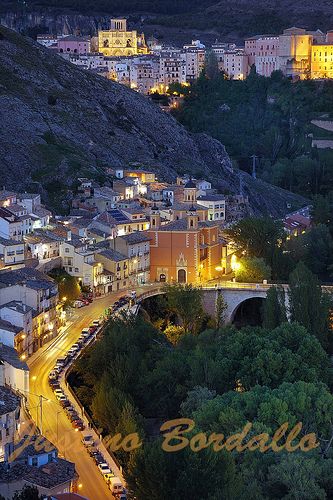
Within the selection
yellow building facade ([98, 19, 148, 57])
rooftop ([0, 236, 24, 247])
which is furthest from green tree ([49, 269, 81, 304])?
yellow building facade ([98, 19, 148, 57])

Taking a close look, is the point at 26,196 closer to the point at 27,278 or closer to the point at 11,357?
the point at 27,278

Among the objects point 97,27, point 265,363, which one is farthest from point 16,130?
point 97,27

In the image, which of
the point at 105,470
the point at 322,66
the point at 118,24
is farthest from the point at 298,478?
the point at 118,24

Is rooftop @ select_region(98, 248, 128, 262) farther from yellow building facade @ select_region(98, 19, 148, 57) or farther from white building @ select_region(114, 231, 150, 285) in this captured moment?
yellow building facade @ select_region(98, 19, 148, 57)

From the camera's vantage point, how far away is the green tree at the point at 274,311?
33.2 metres

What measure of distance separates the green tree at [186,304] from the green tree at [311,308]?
9.52 feet

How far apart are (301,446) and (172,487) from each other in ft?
11.8

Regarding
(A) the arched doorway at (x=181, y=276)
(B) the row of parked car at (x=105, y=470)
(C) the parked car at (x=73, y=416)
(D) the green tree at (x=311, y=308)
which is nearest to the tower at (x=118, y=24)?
(A) the arched doorway at (x=181, y=276)

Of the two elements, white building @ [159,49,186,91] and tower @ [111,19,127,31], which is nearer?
white building @ [159,49,186,91]

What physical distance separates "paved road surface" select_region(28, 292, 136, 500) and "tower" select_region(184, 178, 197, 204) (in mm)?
9717

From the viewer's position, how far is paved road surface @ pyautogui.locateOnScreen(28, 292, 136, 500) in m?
21.8

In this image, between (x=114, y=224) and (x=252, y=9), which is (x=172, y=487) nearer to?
(x=114, y=224)

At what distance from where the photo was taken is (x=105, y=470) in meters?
22.4

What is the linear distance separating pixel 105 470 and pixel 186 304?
12818 millimetres
